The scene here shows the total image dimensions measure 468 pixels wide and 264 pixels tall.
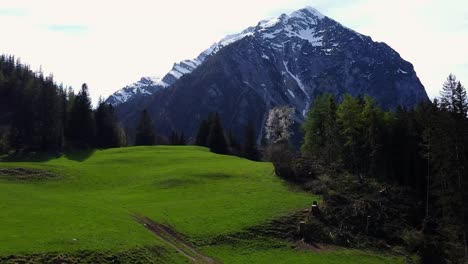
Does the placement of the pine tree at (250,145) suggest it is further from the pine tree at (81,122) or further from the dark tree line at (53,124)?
the pine tree at (81,122)

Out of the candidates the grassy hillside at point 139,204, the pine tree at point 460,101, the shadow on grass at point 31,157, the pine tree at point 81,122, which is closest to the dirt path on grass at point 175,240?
the grassy hillside at point 139,204

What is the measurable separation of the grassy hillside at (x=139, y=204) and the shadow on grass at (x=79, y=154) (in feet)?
11.3

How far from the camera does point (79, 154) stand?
98.8 metres

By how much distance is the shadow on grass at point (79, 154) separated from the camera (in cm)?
9211

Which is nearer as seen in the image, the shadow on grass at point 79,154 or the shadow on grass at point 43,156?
the shadow on grass at point 43,156

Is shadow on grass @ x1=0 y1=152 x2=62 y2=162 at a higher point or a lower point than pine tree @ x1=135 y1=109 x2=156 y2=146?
lower

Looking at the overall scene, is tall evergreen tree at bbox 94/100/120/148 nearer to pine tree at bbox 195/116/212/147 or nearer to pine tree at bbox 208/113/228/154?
pine tree at bbox 195/116/212/147

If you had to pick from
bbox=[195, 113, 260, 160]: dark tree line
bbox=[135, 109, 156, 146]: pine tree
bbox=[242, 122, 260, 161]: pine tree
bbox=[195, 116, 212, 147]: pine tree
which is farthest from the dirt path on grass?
bbox=[135, 109, 156, 146]: pine tree

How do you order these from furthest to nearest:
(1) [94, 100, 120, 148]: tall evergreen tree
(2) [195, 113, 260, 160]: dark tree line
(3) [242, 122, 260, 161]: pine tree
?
(3) [242, 122, 260, 161]: pine tree → (1) [94, 100, 120, 148]: tall evergreen tree → (2) [195, 113, 260, 160]: dark tree line

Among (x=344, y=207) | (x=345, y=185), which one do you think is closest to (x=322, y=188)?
(x=345, y=185)

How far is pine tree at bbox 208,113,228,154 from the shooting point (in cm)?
12319

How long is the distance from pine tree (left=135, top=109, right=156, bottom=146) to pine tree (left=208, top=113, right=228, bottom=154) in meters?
27.5

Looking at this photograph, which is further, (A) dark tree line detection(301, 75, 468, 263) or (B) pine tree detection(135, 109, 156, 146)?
(B) pine tree detection(135, 109, 156, 146)

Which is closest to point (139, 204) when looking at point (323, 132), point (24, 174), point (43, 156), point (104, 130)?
point (24, 174)
